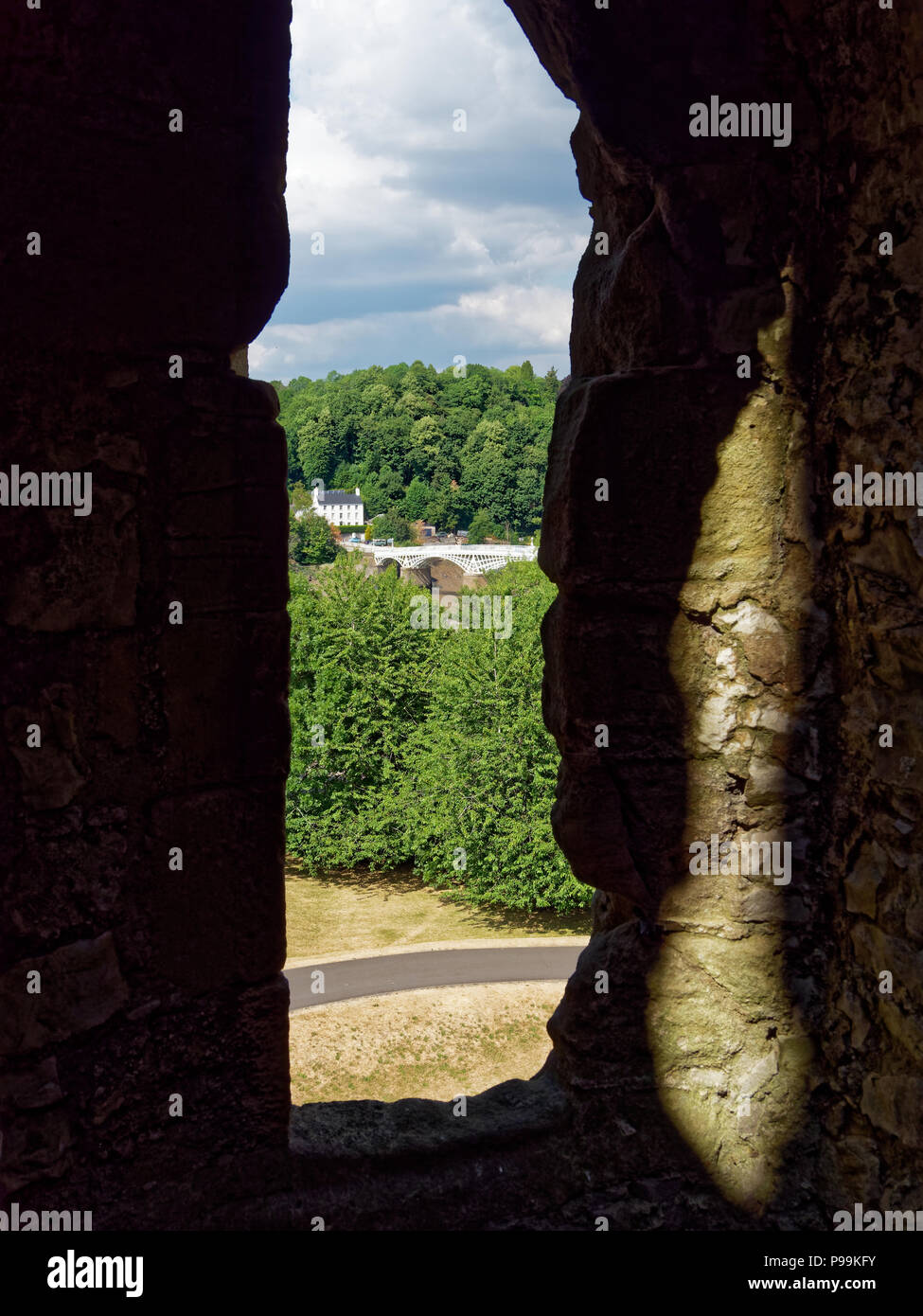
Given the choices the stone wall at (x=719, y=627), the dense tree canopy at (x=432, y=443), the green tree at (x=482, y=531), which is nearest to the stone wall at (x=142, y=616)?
the stone wall at (x=719, y=627)

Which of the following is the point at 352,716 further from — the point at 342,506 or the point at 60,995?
the point at 342,506

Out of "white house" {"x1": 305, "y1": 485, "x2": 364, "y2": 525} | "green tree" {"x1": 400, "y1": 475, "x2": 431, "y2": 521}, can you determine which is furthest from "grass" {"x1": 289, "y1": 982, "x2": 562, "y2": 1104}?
"white house" {"x1": 305, "y1": 485, "x2": 364, "y2": 525}

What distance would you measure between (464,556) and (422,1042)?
1560 inches

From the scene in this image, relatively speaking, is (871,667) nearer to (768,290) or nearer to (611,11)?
(768,290)

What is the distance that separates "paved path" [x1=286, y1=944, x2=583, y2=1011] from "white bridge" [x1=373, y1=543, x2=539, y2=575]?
114ft

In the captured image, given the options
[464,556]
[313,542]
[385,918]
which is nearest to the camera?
[385,918]

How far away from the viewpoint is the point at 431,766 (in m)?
18.8

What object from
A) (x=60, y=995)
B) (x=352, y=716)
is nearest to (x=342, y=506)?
(x=352, y=716)

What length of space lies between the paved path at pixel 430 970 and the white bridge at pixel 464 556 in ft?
114

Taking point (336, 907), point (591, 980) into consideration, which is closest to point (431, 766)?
point (336, 907)

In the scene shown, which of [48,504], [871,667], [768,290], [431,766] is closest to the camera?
[48,504]

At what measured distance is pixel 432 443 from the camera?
76.7 meters

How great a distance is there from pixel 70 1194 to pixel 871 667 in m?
2.41

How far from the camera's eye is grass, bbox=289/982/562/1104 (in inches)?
464
